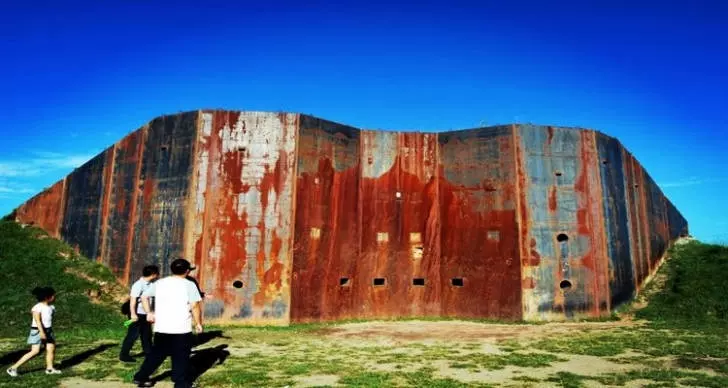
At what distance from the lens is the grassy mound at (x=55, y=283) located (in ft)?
47.5

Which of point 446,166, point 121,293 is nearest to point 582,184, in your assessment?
point 446,166

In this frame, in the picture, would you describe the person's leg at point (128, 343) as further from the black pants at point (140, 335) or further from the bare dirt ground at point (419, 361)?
the bare dirt ground at point (419, 361)

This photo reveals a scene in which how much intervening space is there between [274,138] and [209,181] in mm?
2748

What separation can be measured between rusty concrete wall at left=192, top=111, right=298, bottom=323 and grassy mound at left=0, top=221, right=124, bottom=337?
353 cm

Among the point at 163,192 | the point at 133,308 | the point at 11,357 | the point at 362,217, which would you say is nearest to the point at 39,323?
the point at 133,308

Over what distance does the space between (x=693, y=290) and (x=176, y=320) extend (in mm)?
19395

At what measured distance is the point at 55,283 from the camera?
17125 mm

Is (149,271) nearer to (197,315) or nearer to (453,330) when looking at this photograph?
(197,315)

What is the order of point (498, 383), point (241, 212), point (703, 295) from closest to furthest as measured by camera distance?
point (498, 383)
point (241, 212)
point (703, 295)

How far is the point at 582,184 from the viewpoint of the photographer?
60.6 ft

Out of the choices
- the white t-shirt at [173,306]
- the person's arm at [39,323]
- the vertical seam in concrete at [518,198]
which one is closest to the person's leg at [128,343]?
the person's arm at [39,323]

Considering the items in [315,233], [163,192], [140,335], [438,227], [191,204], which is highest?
[163,192]

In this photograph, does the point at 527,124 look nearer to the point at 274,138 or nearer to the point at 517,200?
the point at 517,200

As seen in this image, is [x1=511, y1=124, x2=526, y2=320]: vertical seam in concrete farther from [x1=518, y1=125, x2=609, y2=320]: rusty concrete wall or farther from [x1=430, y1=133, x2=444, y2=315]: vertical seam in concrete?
[x1=430, y1=133, x2=444, y2=315]: vertical seam in concrete
